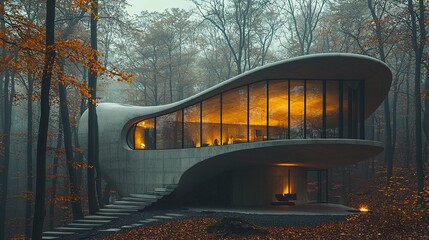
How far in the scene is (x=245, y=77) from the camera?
15.9 m

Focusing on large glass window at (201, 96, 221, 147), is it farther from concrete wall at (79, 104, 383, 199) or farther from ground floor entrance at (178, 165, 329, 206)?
ground floor entrance at (178, 165, 329, 206)

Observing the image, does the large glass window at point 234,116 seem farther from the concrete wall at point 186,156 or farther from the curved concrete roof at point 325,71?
the concrete wall at point 186,156

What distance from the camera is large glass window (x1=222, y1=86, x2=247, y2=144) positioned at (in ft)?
55.2

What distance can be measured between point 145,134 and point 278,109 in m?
7.84

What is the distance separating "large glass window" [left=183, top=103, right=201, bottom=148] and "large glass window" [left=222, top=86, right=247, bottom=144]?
142cm

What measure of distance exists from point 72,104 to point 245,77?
60.8 ft

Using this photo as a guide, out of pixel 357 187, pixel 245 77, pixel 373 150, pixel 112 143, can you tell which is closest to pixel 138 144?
pixel 112 143

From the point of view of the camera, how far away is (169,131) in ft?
63.9

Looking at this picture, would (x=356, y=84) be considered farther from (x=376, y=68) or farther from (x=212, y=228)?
(x=212, y=228)

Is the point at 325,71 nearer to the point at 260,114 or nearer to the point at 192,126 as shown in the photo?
the point at 260,114

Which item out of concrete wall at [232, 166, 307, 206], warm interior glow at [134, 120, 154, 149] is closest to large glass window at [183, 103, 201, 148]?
warm interior glow at [134, 120, 154, 149]

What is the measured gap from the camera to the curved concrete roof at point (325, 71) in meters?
14.2

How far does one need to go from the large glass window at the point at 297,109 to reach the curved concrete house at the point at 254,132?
0.13 feet

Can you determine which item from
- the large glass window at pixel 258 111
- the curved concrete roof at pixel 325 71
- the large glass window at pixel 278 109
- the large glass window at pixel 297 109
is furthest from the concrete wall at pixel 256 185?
the curved concrete roof at pixel 325 71
